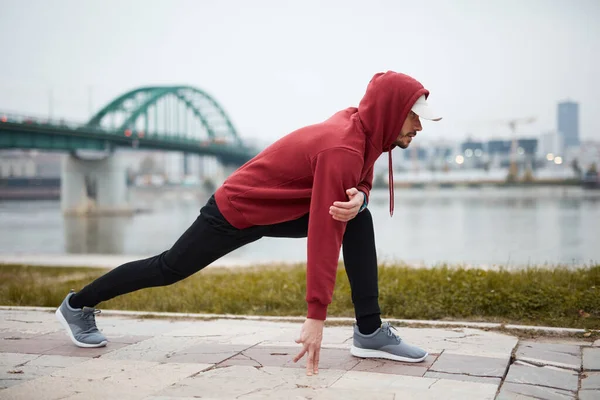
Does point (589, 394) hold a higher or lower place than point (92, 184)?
higher

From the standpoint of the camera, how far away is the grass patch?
403 centimetres

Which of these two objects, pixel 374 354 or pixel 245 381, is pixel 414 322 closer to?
pixel 374 354

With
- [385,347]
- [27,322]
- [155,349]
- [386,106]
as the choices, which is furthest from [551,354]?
[27,322]

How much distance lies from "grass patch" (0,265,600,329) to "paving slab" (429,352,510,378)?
1050 mm

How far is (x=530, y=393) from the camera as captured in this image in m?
2.38

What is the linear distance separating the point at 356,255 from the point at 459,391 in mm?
741

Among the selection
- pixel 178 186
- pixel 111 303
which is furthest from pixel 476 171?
pixel 111 303

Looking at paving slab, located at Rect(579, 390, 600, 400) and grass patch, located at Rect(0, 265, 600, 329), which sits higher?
paving slab, located at Rect(579, 390, 600, 400)

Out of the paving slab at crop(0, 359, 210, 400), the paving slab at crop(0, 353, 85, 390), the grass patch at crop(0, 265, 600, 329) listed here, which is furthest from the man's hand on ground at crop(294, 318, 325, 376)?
the grass patch at crop(0, 265, 600, 329)

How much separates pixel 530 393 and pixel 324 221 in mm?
964

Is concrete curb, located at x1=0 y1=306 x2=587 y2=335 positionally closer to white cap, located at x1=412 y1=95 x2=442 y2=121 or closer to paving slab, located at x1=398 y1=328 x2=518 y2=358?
paving slab, located at x1=398 y1=328 x2=518 y2=358

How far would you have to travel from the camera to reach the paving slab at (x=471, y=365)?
8.74 feet

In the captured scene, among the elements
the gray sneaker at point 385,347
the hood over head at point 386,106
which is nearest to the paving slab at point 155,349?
the gray sneaker at point 385,347

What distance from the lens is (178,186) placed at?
110 m
